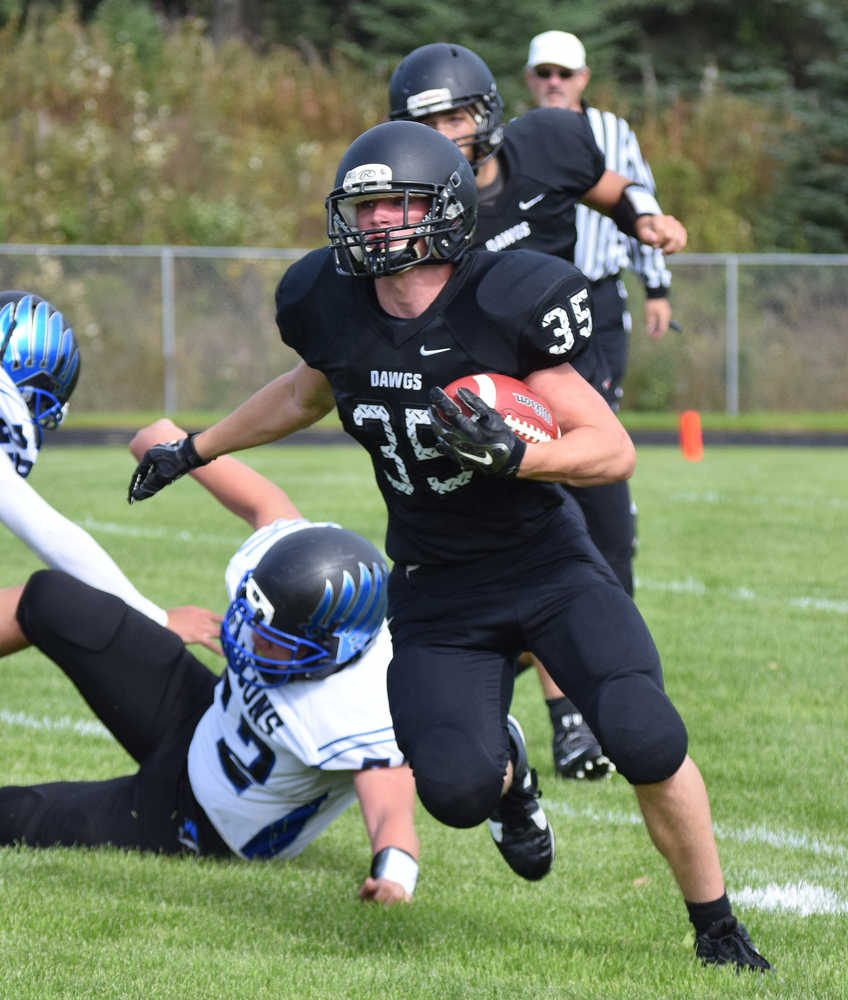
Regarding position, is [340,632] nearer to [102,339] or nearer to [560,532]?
[560,532]

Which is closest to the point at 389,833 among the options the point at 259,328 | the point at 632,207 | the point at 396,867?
the point at 396,867

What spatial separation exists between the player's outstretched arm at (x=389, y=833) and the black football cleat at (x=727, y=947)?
2.23ft

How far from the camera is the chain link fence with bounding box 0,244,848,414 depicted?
17.4 m

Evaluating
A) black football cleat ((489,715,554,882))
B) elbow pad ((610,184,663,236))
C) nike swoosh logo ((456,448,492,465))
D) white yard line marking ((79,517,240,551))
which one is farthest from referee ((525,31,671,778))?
white yard line marking ((79,517,240,551))

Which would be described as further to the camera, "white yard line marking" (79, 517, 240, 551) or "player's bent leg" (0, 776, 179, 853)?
"white yard line marking" (79, 517, 240, 551)

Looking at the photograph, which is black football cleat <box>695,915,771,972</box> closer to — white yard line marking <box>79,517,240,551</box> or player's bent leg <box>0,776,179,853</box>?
player's bent leg <box>0,776,179,853</box>

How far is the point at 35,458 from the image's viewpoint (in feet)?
12.6

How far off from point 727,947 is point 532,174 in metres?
2.42

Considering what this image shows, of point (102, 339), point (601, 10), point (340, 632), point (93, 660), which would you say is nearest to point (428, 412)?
point (340, 632)

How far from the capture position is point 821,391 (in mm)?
18328

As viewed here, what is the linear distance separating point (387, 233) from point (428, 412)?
0.38 metres

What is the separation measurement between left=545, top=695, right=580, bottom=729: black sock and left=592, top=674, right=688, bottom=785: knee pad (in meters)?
1.64

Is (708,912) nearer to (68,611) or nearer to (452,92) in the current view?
(68,611)

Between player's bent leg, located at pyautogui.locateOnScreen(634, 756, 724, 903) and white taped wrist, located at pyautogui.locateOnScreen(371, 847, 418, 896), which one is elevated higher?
player's bent leg, located at pyautogui.locateOnScreen(634, 756, 724, 903)
